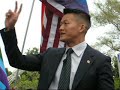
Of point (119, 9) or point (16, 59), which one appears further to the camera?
point (119, 9)

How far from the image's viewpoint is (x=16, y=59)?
3156 millimetres

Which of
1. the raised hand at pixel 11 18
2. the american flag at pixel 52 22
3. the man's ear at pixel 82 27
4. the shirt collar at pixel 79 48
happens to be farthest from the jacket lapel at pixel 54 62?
the american flag at pixel 52 22

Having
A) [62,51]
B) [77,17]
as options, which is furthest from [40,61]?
[77,17]

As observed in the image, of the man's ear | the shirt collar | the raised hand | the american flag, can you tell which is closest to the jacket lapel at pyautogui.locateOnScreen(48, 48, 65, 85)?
the shirt collar

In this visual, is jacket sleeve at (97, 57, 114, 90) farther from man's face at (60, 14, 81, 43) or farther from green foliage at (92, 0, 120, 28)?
green foliage at (92, 0, 120, 28)

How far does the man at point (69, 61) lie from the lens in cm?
310

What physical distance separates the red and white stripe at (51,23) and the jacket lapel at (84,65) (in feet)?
8.81

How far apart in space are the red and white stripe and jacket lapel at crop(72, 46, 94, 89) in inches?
106

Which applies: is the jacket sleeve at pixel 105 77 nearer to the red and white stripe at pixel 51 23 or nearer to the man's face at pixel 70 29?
the man's face at pixel 70 29

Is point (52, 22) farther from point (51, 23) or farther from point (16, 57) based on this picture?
point (16, 57)

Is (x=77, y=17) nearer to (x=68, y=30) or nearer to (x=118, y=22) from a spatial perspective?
(x=68, y=30)

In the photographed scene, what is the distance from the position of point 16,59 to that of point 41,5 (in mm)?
3464

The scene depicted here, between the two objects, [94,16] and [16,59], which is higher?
[16,59]

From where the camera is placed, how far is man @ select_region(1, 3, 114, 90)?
3104 mm
